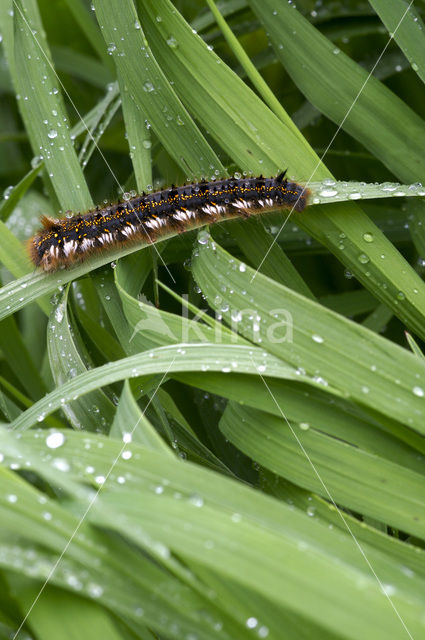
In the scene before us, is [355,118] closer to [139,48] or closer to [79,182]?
[139,48]

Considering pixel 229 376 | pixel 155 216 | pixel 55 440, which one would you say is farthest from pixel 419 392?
pixel 155 216

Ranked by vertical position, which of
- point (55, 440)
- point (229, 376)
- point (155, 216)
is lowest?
point (55, 440)

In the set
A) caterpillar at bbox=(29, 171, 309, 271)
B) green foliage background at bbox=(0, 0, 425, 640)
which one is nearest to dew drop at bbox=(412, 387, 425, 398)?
Answer: green foliage background at bbox=(0, 0, 425, 640)

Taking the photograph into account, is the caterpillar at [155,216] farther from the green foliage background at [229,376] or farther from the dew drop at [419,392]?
the dew drop at [419,392]

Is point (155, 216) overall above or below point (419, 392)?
above

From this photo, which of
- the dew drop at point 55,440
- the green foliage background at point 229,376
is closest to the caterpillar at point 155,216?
the green foliage background at point 229,376

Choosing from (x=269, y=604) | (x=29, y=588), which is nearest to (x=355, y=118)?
(x=269, y=604)

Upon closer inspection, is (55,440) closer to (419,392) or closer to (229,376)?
(229,376)
